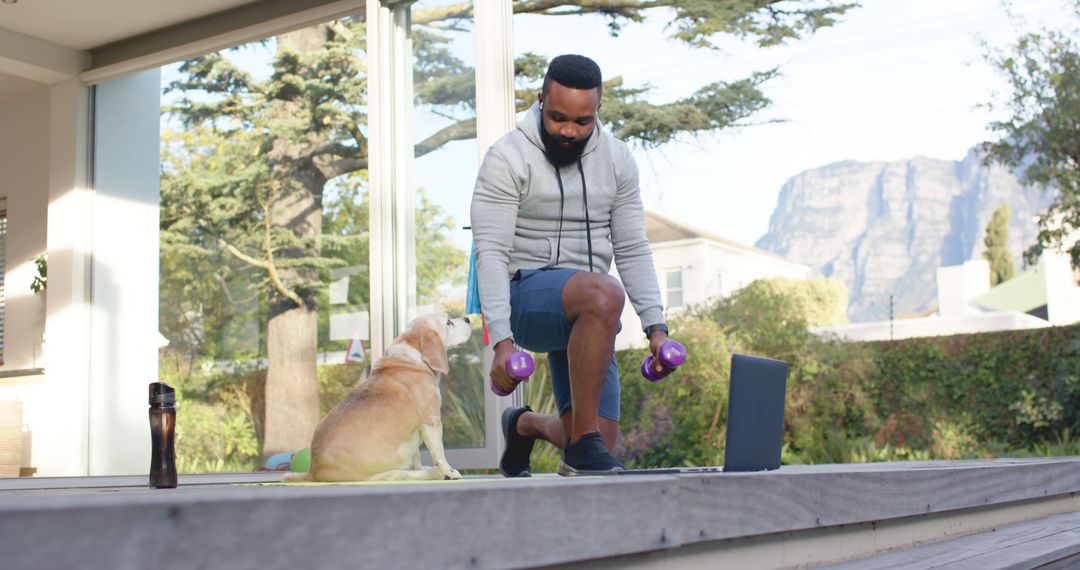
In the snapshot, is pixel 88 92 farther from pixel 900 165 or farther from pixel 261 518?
pixel 900 165

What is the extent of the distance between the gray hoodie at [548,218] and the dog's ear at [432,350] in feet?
1.02

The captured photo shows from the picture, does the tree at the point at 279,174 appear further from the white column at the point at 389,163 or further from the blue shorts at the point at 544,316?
the blue shorts at the point at 544,316

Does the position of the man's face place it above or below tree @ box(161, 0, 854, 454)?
below

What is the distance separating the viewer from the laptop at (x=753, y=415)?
7.90 feet

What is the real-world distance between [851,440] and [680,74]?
6843mm

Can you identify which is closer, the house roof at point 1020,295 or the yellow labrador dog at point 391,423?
the yellow labrador dog at point 391,423

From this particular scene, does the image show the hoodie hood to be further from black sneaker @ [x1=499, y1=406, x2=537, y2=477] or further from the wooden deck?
the wooden deck

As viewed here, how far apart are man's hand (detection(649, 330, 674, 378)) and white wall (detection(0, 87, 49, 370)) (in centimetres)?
708

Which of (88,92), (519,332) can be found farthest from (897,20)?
(519,332)

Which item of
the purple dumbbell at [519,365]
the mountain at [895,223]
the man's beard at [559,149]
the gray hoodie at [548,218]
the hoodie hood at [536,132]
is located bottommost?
the purple dumbbell at [519,365]

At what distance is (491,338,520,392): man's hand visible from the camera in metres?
2.51

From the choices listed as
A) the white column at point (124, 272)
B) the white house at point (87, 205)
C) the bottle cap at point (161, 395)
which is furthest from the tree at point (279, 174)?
the bottle cap at point (161, 395)

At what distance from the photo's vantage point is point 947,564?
200cm

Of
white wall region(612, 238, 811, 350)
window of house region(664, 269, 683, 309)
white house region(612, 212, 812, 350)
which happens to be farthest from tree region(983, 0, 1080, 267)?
window of house region(664, 269, 683, 309)
